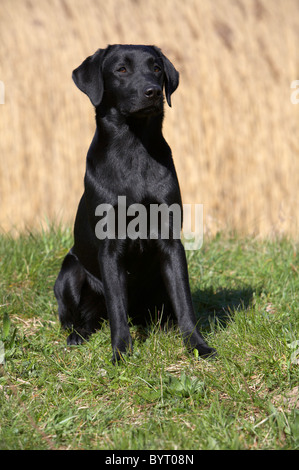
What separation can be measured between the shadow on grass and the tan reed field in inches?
64.7

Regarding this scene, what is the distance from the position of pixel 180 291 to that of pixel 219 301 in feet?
2.83

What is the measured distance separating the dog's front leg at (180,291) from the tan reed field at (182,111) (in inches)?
99.6

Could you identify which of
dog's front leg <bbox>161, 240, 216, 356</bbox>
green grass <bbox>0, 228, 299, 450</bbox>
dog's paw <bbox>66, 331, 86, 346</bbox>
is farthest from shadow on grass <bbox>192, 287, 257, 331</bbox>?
dog's paw <bbox>66, 331, 86, 346</bbox>

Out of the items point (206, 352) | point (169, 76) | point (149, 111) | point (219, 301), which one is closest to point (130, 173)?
point (149, 111)

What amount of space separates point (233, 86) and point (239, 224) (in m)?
1.35

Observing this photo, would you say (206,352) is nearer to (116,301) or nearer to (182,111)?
(116,301)

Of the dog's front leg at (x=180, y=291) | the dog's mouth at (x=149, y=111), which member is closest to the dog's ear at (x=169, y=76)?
the dog's mouth at (x=149, y=111)

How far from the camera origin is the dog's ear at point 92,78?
2.98m

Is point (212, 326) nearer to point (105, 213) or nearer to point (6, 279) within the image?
point (105, 213)


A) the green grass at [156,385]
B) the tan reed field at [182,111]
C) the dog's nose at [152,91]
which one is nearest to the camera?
the green grass at [156,385]

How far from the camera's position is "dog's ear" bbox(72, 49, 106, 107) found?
9.78ft

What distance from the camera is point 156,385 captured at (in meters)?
2.56

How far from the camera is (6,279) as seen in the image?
12.7ft

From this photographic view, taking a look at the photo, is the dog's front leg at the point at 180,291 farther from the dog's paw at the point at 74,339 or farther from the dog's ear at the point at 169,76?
the dog's ear at the point at 169,76
